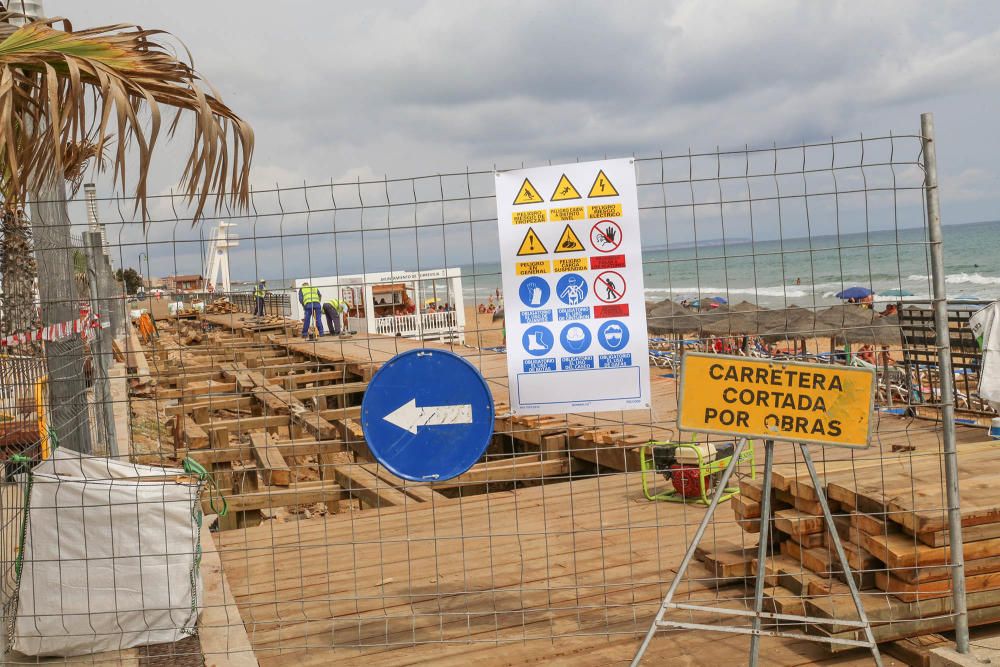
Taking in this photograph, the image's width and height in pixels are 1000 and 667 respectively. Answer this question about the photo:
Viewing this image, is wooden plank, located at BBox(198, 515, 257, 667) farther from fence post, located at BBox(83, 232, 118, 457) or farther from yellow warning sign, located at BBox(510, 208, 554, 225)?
yellow warning sign, located at BBox(510, 208, 554, 225)

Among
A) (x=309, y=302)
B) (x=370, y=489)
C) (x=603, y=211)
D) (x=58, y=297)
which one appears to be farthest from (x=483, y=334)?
(x=603, y=211)

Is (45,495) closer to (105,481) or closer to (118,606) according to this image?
(105,481)

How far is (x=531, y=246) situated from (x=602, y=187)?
0.41 meters

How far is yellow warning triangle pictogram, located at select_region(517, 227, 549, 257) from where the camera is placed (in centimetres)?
419

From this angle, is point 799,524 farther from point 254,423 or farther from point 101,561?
point 254,423

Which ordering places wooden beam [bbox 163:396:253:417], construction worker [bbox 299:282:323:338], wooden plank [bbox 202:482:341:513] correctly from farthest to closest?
1. wooden beam [bbox 163:396:253:417]
2. wooden plank [bbox 202:482:341:513]
3. construction worker [bbox 299:282:323:338]

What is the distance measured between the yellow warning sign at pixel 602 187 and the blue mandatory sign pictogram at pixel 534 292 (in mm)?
461

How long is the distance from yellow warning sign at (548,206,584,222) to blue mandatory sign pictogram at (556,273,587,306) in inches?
9.9

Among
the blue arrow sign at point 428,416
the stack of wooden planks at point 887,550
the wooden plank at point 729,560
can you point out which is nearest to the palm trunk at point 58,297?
the blue arrow sign at point 428,416

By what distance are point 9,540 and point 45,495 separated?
81cm

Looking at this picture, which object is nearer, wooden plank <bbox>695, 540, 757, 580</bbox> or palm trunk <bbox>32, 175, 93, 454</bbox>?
palm trunk <bbox>32, 175, 93, 454</bbox>

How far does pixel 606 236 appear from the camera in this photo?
4172 millimetres

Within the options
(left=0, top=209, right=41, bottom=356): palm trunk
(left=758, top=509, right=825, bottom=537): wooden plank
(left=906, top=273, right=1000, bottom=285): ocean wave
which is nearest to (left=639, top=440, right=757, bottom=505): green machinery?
(left=758, top=509, right=825, bottom=537): wooden plank

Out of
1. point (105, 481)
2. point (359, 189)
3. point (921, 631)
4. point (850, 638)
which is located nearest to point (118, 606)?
point (105, 481)
